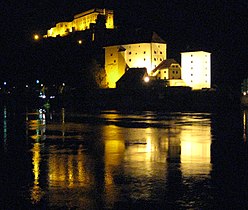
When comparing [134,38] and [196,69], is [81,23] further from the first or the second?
[196,69]

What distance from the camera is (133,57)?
333ft

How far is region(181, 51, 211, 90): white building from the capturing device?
92188 mm

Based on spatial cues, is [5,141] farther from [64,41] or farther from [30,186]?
[64,41]

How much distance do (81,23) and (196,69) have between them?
149ft

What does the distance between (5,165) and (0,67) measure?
12624 cm

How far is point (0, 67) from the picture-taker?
136 meters

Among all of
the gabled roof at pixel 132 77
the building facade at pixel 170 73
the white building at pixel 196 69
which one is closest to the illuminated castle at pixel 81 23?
the gabled roof at pixel 132 77

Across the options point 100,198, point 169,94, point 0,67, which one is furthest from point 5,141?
point 0,67

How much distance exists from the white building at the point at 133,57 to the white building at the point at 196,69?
8.14 meters

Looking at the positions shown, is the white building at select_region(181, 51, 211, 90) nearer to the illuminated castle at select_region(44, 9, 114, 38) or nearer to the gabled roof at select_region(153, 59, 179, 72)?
the gabled roof at select_region(153, 59, 179, 72)

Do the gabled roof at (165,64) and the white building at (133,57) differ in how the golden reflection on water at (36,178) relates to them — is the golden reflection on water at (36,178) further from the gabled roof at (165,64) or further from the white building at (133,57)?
the white building at (133,57)

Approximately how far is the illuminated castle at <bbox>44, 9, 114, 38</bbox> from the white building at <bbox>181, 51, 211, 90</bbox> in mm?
34364

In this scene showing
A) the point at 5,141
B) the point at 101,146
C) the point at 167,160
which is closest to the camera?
the point at 167,160

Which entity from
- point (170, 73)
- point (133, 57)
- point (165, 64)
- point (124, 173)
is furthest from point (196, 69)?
point (124, 173)
